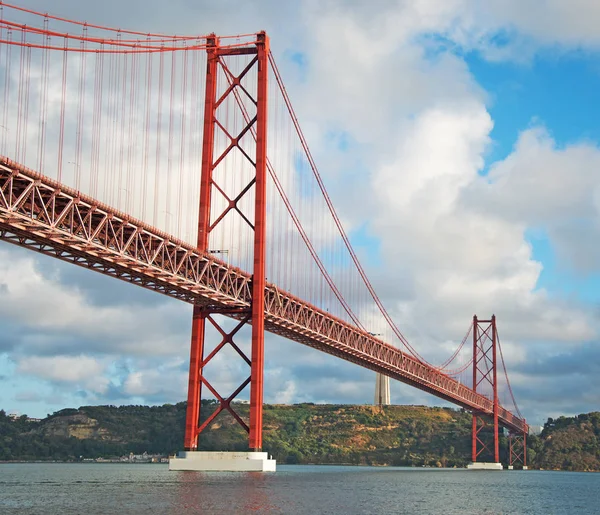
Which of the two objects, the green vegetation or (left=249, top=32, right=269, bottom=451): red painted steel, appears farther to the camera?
the green vegetation

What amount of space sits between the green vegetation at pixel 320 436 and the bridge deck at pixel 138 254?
8580cm

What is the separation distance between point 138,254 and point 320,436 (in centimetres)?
13226

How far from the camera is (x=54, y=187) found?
1620 inches

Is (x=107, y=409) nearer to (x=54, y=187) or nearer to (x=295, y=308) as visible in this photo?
(x=295, y=308)

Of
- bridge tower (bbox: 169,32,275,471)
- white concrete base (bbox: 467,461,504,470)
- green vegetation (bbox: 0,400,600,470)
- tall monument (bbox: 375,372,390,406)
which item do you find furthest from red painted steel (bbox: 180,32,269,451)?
tall monument (bbox: 375,372,390,406)

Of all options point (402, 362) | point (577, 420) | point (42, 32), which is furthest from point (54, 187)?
point (577, 420)

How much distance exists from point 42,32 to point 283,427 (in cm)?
13800

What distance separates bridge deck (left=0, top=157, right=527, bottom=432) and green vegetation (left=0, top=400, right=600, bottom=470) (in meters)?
85.8

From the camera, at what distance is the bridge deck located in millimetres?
40375

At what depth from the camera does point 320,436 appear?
581ft

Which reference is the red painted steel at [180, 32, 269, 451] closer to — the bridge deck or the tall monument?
the bridge deck

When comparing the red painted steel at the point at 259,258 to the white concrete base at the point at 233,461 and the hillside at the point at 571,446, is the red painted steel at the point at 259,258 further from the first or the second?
the hillside at the point at 571,446

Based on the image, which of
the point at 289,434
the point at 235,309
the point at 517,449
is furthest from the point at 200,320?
the point at 289,434

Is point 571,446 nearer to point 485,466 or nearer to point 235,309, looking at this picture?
point 485,466
